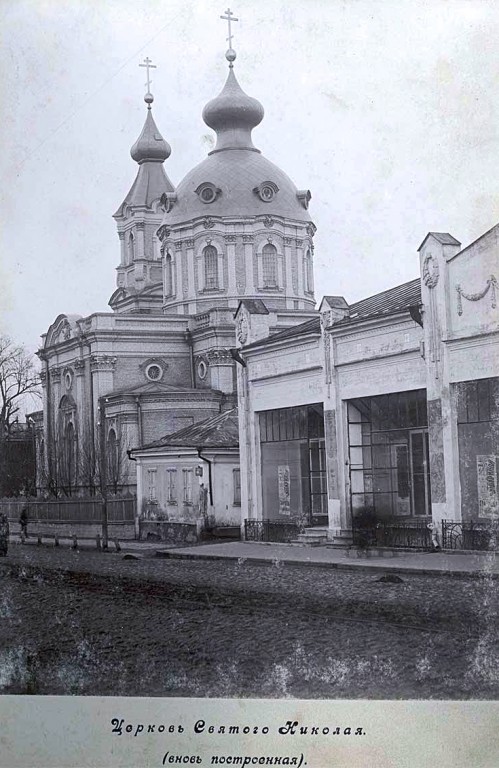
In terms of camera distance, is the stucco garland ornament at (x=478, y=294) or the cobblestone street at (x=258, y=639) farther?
the stucco garland ornament at (x=478, y=294)

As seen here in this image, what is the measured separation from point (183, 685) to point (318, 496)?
18302mm

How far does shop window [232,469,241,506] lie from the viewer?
30.8m

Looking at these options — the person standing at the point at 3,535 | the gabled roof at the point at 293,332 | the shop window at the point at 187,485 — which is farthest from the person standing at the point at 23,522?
the gabled roof at the point at 293,332

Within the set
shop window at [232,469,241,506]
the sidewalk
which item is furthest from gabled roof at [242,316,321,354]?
the sidewalk

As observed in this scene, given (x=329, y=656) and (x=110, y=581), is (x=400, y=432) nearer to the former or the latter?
(x=110, y=581)

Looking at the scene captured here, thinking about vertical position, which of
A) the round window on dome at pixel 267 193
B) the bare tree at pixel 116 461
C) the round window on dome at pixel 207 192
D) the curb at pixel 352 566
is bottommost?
the curb at pixel 352 566

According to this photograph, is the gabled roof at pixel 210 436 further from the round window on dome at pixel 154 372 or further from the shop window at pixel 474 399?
the round window on dome at pixel 154 372

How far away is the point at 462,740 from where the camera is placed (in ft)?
23.2

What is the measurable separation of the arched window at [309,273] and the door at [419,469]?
2896 cm

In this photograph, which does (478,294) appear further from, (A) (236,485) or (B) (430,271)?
(A) (236,485)

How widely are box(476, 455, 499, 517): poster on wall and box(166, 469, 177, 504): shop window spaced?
13866 millimetres

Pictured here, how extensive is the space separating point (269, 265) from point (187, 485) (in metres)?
22.0

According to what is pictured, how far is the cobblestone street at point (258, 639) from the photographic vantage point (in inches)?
344

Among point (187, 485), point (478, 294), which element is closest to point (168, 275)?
point (187, 485)
